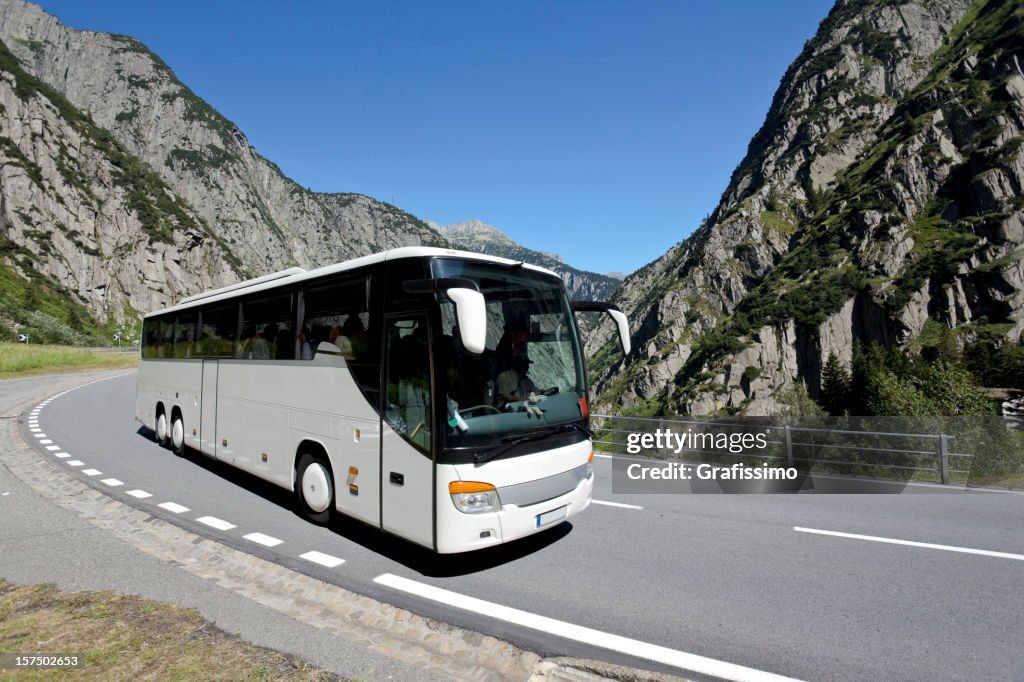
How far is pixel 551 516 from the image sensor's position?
18.7 feet

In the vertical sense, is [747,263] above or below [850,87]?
below

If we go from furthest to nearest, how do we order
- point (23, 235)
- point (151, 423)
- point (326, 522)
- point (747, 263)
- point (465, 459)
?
1. point (747, 263)
2. point (23, 235)
3. point (151, 423)
4. point (326, 522)
5. point (465, 459)

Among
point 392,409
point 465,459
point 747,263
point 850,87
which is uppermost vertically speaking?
point 850,87

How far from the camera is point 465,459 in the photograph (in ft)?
16.6

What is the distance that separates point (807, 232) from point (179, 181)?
161m

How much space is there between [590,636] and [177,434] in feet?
35.2

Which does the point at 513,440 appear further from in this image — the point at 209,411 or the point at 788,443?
the point at 788,443

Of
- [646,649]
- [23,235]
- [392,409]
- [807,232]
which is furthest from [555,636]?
[807,232]

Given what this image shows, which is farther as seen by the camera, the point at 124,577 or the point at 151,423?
the point at 151,423

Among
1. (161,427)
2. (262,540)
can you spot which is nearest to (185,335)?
(161,427)

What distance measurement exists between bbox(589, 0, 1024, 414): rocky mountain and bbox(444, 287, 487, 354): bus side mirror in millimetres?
90278

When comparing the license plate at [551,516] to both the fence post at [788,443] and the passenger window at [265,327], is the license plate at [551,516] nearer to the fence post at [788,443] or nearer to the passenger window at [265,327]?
the passenger window at [265,327]

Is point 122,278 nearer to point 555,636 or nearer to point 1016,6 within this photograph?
point 555,636

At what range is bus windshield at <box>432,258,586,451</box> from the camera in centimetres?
520
